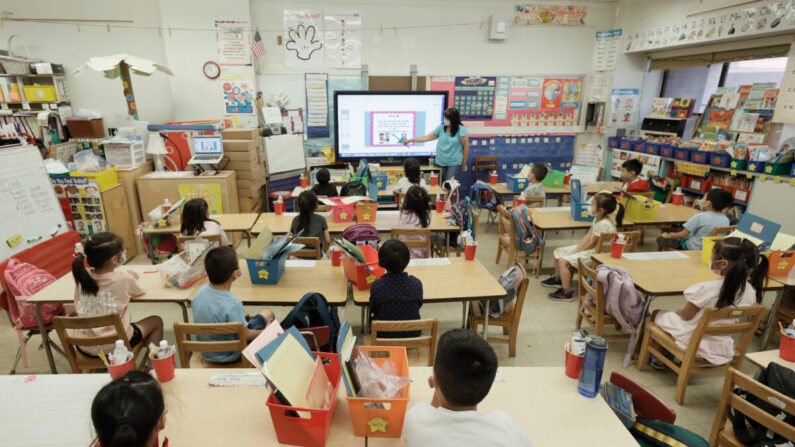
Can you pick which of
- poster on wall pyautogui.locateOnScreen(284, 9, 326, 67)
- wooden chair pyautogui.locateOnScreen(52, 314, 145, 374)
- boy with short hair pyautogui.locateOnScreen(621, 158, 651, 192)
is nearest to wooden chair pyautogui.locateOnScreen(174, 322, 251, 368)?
wooden chair pyautogui.locateOnScreen(52, 314, 145, 374)

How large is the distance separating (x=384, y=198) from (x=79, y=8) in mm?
5153

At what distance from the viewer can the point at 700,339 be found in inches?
99.1

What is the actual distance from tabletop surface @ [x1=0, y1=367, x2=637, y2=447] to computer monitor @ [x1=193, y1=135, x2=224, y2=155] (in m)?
4.11

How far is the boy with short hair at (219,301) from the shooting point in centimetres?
222

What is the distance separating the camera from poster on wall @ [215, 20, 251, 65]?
241 inches

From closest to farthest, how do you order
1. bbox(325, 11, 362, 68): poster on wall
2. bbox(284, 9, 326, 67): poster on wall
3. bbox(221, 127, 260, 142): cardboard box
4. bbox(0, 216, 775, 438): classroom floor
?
bbox(0, 216, 775, 438): classroom floor → bbox(221, 127, 260, 142): cardboard box → bbox(284, 9, 326, 67): poster on wall → bbox(325, 11, 362, 68): poster on wall

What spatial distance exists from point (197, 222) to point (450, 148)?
12.4 feet

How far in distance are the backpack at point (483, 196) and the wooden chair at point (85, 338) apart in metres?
4.23

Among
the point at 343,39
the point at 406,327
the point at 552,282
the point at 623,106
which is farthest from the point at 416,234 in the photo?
the point at 623,106

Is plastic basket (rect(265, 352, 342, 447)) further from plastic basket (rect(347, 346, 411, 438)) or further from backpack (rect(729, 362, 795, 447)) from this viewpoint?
backpack (rect(729, 362, 795, 447))

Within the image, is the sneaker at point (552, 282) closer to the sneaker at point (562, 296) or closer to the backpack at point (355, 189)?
the sneaker at point (562, 296)

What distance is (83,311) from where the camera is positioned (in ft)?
8.04

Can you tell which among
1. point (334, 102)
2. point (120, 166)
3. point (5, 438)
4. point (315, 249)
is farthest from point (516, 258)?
point (120, 166)

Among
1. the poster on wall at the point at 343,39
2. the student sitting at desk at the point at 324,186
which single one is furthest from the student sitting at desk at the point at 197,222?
the poster on wall at the point at 343,39
